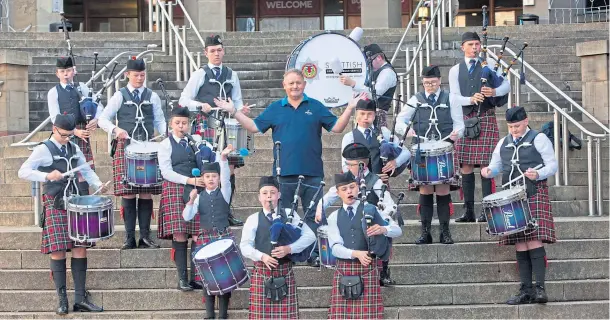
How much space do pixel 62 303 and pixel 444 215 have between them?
3.67 m

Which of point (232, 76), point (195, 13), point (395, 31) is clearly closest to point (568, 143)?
point (232, 76)

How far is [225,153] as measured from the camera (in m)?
11.1

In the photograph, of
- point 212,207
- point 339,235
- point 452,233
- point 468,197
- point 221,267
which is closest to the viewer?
point 339,235

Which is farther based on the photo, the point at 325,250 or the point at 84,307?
the point at 84,307

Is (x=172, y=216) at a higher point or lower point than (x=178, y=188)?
lower

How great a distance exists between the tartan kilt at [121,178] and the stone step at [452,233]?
1.39ft

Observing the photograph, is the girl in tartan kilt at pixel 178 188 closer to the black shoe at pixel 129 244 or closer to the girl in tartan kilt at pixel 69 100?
the black shoe at pixel 129 244

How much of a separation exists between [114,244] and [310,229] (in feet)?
8.75

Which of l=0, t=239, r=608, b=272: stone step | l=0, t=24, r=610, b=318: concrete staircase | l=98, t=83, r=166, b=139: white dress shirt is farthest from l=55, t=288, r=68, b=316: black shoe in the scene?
l=98, t=83, r=166, b=139: white dress shirt

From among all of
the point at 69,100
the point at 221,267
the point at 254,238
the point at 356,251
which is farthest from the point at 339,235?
the point at 69,100

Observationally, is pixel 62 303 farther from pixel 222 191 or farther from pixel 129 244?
pixel 222 191

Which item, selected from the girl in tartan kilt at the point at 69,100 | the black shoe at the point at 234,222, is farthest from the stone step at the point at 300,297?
the girl in tartan kilt at the point at 69,100

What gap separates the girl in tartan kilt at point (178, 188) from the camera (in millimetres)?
11766

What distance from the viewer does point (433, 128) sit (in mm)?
12539
